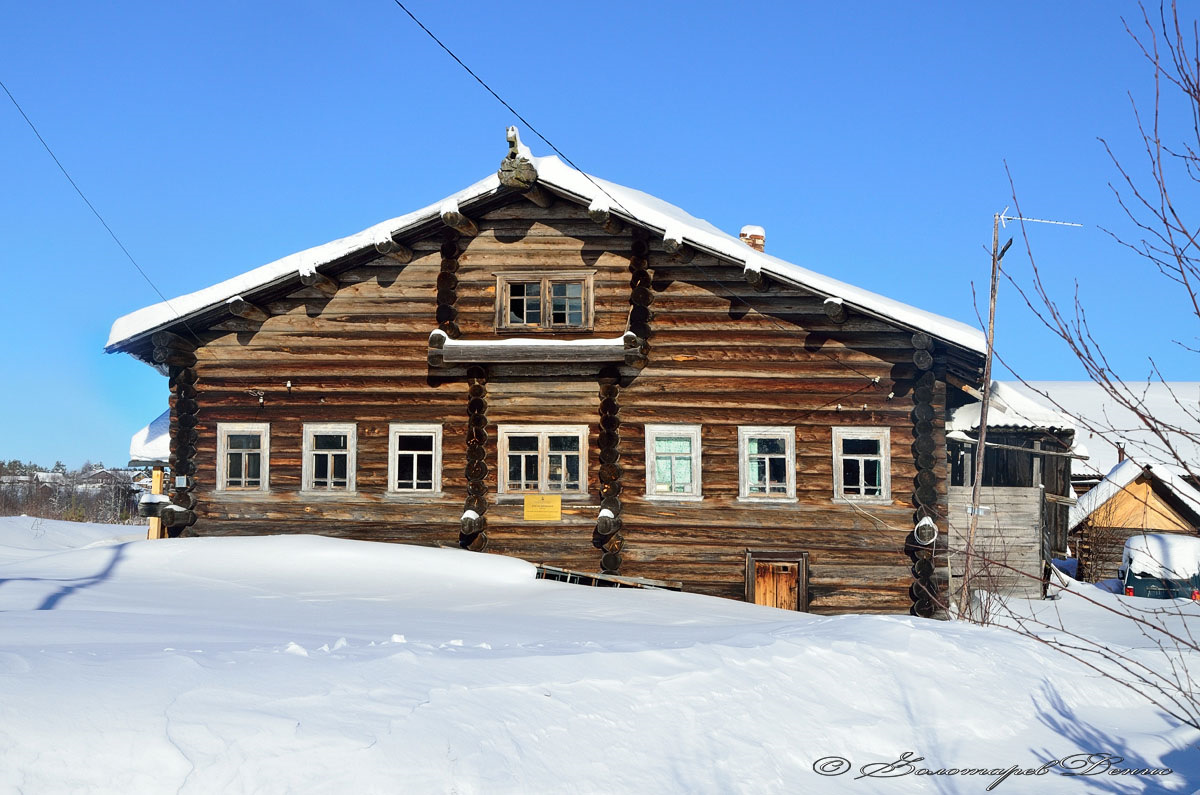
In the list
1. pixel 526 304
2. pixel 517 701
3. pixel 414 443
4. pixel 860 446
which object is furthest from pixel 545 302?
pixel 517 701

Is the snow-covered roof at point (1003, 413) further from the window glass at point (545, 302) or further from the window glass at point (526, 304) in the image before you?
the window glass at point (526, 304)

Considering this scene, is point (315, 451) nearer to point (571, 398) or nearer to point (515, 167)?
point (571, 398)

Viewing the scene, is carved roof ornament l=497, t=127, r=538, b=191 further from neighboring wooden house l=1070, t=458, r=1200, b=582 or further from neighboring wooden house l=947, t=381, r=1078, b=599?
neighboring wooden house l=1070, t=458, r=1200, b=582

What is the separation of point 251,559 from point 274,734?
8.32m

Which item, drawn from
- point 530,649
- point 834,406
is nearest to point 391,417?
point 834,406

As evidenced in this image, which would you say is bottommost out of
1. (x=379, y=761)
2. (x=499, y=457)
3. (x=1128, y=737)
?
(x=1128, y=737)

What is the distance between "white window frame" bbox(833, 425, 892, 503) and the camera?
44.9 ft

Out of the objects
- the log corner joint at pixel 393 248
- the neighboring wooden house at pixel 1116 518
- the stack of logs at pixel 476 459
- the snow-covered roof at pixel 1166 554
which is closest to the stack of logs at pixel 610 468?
the stack of logs at pixel 476 459

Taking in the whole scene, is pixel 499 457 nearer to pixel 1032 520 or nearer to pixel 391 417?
pixel 391 417

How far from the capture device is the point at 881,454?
45.2 feet

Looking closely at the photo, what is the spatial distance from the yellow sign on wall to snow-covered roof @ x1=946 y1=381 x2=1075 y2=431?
6.95 m

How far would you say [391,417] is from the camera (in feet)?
48.0

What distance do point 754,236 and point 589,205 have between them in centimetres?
631

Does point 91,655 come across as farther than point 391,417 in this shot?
No
